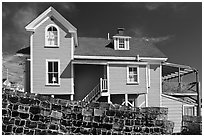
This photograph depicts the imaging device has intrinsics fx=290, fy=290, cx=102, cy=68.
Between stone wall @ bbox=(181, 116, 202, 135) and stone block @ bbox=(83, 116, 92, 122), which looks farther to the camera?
stone wall @ bbox=(181, 116, 202, 135)

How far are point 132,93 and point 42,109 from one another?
24.1 feet

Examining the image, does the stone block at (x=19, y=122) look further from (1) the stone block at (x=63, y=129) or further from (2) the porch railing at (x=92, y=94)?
(2) the porch railing at (x=92, y=94)

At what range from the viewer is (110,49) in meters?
14.4

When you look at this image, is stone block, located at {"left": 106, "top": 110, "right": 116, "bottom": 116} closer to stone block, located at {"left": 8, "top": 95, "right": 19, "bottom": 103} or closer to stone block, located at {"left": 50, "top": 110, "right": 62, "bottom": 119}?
stone block, located at {"left": 50, "top": 110, "right": 62, "bottom": 119}

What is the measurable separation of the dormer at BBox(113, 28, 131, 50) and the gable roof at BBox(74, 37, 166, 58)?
0.83 feet

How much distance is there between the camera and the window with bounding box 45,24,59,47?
12645mm

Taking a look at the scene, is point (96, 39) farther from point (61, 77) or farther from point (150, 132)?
point (150, 132)

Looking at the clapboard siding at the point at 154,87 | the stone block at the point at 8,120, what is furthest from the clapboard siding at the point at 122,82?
the stone block at the point at 8,120

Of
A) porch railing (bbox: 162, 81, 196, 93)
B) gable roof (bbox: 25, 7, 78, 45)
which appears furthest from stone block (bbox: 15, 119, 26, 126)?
porch railing (bbox: 162, 81, 196, 93)

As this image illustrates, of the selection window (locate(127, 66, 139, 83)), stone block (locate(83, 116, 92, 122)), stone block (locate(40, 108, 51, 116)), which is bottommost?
stone block (locate(83, 116, 92, 122))

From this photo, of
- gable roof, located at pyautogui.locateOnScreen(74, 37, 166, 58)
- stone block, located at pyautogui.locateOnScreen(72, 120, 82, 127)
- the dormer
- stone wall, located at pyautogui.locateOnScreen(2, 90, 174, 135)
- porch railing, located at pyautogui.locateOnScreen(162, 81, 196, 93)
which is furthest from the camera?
porch railing, located at pyautogui.locateOnScreen(162, 81, 196, 93)

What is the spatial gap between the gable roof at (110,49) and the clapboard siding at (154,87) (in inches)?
28.5

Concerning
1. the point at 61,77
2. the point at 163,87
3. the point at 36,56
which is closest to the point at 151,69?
the point at 163,87

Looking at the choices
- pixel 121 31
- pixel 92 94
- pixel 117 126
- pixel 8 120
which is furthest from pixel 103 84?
pixel 8 120
